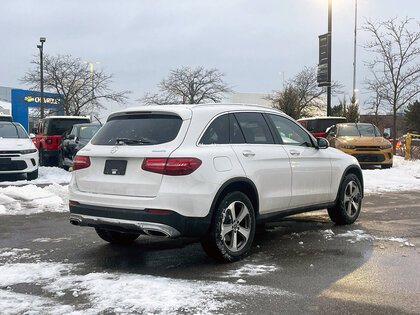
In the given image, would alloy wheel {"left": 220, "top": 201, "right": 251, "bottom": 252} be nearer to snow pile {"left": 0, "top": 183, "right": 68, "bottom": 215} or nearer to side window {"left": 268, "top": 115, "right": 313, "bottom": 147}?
side window {"left": 268, "top": 115, "right": 313, "bottom": 147}

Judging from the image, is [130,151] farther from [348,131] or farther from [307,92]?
[307,92]

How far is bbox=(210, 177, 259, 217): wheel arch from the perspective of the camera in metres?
4.88

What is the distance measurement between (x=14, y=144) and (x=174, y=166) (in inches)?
385

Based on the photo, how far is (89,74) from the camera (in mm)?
36469

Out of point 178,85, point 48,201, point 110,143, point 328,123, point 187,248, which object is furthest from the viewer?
point 178,85

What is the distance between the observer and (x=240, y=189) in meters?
5.29

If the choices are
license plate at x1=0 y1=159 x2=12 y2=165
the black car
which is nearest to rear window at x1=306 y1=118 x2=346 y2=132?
the black car

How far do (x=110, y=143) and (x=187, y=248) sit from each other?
1617 mm

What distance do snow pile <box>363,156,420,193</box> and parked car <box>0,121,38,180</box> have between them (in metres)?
8.75

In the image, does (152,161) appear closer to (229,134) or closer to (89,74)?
(229,134)

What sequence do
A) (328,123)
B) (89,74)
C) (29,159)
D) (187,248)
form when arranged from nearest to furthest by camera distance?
(187,248), (29,159), (328,123), (89,74)

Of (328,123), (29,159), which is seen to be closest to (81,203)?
(29,159)

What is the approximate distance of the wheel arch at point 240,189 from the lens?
16.0ft

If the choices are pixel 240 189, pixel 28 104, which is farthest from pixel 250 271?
pixel 28 104
